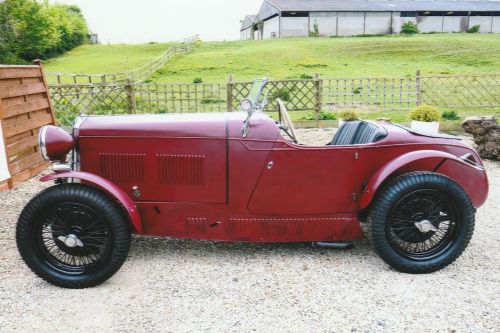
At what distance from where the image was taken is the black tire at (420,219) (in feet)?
10.8

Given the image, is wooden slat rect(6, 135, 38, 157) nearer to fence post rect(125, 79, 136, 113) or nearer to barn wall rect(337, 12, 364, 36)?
fence post rect(125, 79, 136, 113)

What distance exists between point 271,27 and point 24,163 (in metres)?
41.9

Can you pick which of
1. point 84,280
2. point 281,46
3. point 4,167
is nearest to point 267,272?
point 84,280

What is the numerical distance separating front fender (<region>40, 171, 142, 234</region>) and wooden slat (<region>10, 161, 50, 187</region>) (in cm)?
351

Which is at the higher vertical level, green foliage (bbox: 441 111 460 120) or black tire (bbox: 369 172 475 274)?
black tire (bbox: 369 172 475 274)

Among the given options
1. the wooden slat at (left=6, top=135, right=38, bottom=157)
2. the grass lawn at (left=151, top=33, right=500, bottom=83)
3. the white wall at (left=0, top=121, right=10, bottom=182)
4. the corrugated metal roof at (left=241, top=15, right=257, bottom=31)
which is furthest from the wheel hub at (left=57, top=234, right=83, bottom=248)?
the corrugated metal roof at (left=241, top=15, right=257, bottom=31)

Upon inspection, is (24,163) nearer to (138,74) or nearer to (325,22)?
(138,74)

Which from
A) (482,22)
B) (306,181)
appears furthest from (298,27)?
(306,181)

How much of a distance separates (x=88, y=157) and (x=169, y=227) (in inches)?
33.8

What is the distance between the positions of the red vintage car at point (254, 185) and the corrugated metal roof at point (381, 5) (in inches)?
1630

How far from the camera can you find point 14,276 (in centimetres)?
347

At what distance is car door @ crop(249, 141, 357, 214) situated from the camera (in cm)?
343

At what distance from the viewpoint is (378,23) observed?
144ft

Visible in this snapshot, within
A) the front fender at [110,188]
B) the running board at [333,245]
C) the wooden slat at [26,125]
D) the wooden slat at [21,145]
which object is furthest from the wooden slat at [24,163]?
the running board at [333,245]
